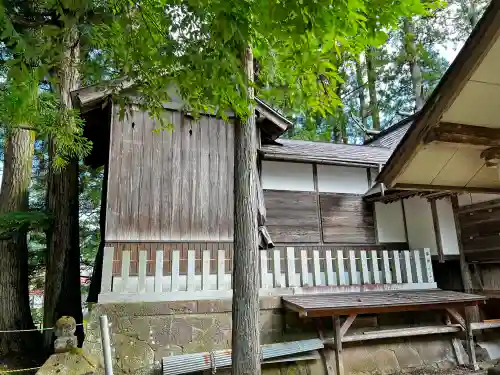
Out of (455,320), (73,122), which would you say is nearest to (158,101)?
(73,122)

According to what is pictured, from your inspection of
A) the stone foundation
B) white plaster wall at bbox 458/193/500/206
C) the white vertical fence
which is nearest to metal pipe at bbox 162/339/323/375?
the stone foundation

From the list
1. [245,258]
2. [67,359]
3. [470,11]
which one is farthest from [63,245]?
[470,11]

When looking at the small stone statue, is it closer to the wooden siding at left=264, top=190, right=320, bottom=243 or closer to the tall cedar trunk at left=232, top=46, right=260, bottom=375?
the tall cedar trunk at left=232, top=46, right=260, bottom=375

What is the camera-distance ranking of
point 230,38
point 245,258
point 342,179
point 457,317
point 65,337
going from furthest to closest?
point 342,179
point 457,317
point 245,258
point 65,337
point 230,38

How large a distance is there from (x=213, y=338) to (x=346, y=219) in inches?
170

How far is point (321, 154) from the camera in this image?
7906mm

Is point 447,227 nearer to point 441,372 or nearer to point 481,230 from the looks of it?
point 481,230

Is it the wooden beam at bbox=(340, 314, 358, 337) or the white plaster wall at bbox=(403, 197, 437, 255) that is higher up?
the white plaster wall at bbox=(403, 197, 437, 255)

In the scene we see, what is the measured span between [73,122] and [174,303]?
290cm

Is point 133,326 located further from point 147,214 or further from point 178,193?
point 178,193

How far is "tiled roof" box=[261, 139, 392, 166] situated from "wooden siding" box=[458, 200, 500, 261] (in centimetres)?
209

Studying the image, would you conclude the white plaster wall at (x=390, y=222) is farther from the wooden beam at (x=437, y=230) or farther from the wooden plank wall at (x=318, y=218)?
the wooden beam at (x=437, y=230)

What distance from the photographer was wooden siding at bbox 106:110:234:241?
19.4ft

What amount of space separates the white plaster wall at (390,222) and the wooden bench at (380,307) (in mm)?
2050
